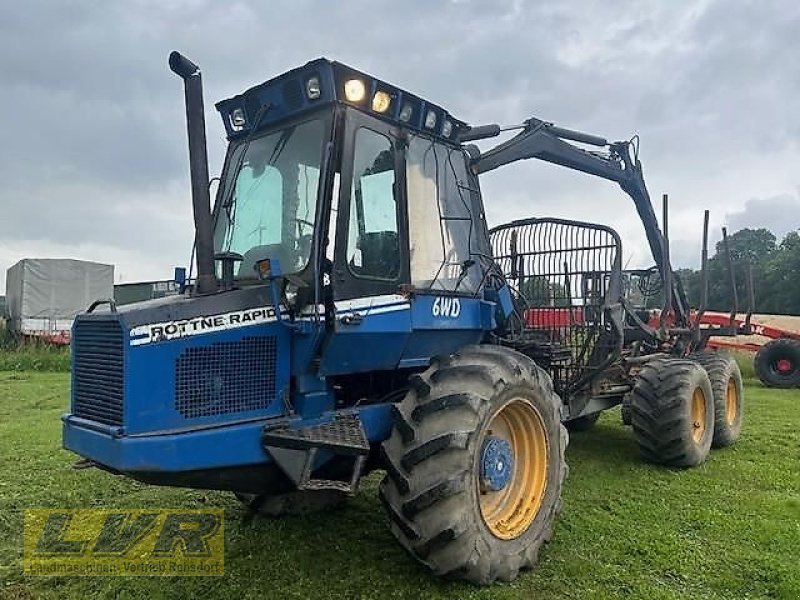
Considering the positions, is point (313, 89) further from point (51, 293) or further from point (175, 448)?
point (51, 293)

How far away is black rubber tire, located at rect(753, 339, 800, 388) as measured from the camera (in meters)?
15.0

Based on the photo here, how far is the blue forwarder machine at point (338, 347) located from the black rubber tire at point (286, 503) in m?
0.01

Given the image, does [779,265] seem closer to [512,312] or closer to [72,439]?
[512,312]

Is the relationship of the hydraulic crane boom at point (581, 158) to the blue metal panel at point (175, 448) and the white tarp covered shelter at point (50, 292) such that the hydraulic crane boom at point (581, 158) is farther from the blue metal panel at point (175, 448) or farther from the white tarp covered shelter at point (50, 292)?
the white tarp covered shelter at point (50, 292)

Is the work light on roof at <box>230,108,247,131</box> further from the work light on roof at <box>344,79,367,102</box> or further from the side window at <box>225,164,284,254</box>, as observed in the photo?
the work light on roof at <box>344,79,367,102</box>

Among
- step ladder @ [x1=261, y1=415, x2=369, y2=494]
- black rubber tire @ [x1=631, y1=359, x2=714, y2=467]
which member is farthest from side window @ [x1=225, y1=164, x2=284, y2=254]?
black rubber tire @ [x1=631, y1=359, x2=714, y2=467]

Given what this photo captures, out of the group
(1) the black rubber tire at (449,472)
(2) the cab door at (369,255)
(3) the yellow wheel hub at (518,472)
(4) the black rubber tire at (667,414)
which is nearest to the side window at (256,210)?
(2) the cab door at (369,255)

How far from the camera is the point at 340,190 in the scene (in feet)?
13.5

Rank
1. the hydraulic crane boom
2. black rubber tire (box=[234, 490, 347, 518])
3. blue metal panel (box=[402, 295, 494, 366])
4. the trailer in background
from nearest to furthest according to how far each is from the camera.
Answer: blue metal panel (box=[402, 295, 494, 366]), black rubber tire (box=[234, 490, 347, 518]), the hydraulic crane boom, the trailer in background

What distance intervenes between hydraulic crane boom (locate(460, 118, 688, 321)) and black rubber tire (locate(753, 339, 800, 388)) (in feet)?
24.1

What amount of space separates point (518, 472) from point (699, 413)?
366 cm

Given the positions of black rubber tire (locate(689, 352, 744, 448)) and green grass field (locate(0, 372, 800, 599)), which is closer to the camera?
green grass field (locate(0, 372, 800, 599))

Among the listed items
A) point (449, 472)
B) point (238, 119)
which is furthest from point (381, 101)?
point (449, 472)

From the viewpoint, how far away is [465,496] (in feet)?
12.7
